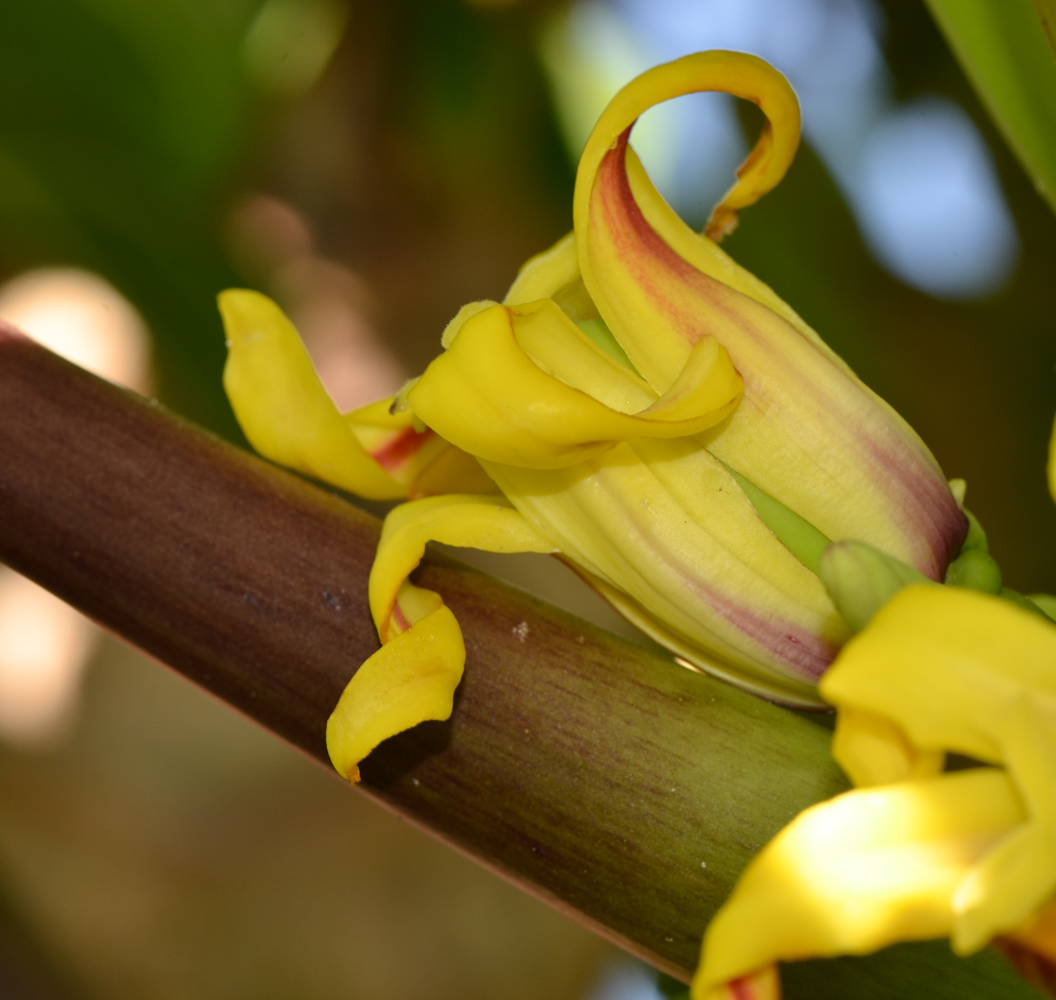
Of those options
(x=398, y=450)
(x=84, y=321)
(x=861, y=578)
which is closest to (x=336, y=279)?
(x=84, y=321)

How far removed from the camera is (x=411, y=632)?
0.32 m

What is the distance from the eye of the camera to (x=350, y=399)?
142 centimetres

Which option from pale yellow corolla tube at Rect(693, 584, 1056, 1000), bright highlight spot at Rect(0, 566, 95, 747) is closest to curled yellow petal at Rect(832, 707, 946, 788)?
pale yellow corolla tube at Rect(693, 584, 1056, 1000)

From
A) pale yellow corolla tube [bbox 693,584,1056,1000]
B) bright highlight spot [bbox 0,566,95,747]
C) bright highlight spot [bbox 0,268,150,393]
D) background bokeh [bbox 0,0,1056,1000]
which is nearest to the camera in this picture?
pale yellow corolla tube [bbox 693,584,1056,1000]

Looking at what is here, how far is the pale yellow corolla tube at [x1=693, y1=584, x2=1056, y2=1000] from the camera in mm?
206

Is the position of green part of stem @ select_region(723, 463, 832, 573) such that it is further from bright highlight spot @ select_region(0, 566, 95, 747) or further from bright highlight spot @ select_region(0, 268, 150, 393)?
bright highlight spot @ select_region(0, 566, 95, 747)

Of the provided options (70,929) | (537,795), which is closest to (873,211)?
(537,795)

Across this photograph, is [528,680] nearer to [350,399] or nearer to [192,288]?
[192,288]

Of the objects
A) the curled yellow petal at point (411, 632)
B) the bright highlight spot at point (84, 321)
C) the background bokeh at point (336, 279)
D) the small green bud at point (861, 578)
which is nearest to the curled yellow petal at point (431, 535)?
the curled yellow petal at point (411, 632)

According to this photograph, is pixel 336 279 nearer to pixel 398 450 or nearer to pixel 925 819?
pixel 398 450

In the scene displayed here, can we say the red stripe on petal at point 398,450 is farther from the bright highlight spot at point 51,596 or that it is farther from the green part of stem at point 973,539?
the bright highlight spot at point 51,596

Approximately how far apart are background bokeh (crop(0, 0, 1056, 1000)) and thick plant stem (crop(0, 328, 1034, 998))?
1.68 ft

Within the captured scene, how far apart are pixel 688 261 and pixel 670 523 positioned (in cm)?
9

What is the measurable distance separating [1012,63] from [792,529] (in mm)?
220
